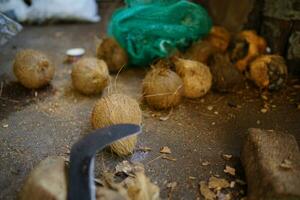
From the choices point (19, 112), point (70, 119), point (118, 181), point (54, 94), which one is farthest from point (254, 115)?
point (19, 112)

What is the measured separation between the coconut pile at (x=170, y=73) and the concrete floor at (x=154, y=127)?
0.28ft

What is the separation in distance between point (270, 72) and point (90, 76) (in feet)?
4.40

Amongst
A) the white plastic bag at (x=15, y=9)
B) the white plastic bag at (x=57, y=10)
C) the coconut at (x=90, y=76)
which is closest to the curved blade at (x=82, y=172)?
the coconut at (x=90, y=76)

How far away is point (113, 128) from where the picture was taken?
146cm

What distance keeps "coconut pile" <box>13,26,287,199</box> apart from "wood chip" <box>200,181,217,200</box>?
17.8 inches

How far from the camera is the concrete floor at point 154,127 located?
1.79 meters

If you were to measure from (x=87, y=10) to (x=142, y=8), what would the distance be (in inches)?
57.5

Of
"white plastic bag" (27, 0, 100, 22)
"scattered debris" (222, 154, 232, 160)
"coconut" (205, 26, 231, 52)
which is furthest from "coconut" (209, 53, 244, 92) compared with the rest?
"white plastic bag" (27, 0, 100, 22)

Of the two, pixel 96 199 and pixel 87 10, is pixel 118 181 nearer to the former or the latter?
pixel 96 199

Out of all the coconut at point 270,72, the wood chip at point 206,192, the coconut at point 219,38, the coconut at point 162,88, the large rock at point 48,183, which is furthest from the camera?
the coconut at point 219,38

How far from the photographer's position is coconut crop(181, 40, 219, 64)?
2.69 meters

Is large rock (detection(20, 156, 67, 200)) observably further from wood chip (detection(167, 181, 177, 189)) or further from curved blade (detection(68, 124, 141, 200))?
wood chip (detection(167, 181, 177, 189))

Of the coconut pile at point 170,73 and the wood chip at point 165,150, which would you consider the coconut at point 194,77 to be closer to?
the coconut pile at point 170,73

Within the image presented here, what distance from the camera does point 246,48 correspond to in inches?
108
